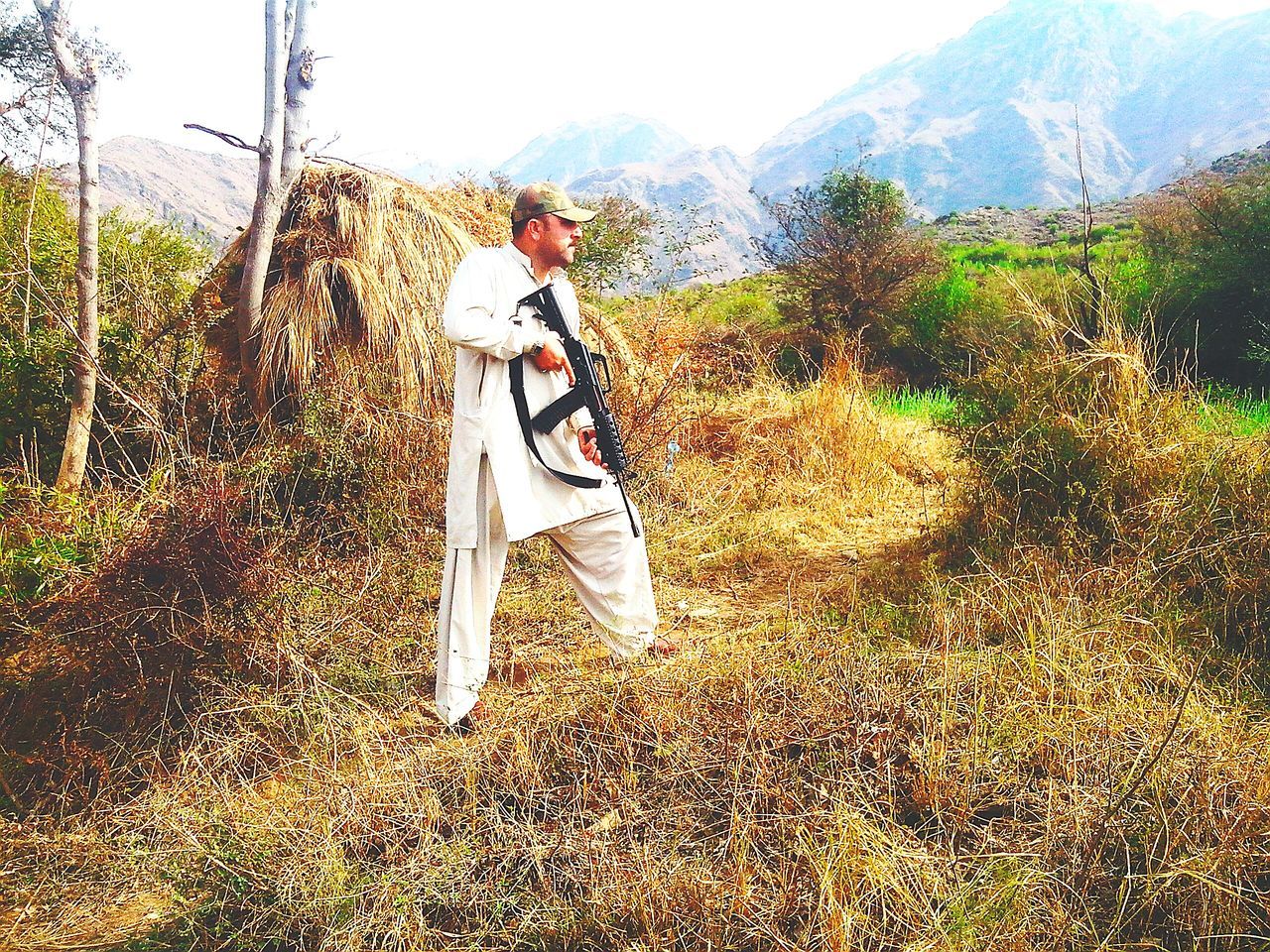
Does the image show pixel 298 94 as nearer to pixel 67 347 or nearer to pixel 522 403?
pixel 67 347

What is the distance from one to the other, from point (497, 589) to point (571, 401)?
28.8 inches

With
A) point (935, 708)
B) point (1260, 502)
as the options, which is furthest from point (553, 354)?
point (1260, 502)

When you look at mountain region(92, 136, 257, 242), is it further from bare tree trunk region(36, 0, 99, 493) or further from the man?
the man

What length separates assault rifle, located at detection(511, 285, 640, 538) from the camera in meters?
3.27

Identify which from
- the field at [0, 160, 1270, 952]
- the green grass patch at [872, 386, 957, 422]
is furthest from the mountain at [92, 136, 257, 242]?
the field at [0, 160, 1270, 952]

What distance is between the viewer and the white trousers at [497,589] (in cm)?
324

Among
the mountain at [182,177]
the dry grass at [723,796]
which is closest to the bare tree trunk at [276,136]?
the dry grass at [723,796]

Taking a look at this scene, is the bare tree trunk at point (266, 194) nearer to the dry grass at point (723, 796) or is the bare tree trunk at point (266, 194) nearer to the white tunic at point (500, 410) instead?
the dry grass at point (723, 796)

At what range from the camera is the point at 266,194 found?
5.07 m

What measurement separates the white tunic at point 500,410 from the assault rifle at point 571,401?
0.03 meters

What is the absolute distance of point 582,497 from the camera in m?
3.37

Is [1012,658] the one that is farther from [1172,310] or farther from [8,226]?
[1172,310]

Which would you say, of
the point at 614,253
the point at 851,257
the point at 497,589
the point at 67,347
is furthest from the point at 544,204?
the point at 851,257

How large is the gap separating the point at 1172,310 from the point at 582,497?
27.2 ft
